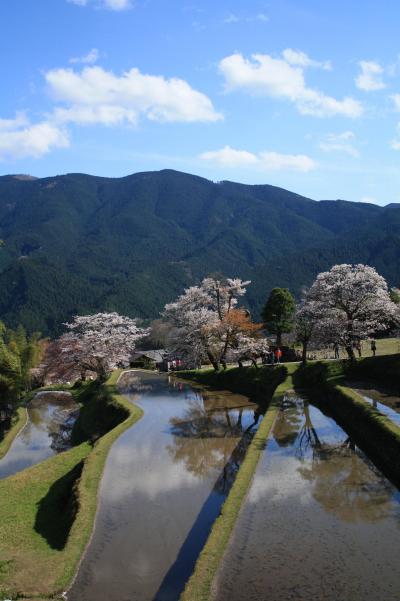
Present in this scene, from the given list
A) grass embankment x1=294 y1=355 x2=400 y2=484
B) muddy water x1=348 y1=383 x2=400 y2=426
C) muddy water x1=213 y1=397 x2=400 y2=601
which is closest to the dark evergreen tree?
grass embankment x1=294 y1=355 x2=400 y2=484

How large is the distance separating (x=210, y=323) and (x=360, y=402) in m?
23.0

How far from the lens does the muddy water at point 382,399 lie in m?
22.8

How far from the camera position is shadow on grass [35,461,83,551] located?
16.5m

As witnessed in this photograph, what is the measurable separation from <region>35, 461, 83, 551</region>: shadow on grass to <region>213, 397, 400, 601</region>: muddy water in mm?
6391

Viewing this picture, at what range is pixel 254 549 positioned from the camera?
13.4 meters

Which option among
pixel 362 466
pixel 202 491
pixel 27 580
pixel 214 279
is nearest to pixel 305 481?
pixel 362 466

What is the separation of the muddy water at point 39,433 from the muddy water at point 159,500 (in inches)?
326

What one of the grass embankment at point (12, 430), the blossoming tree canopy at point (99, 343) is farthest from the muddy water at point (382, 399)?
the blossoming tree canopy at point (99, 343)

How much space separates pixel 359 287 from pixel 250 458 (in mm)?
19206

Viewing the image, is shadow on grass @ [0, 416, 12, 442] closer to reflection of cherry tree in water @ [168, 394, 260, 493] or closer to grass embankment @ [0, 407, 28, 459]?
grass embankment @ [0, 407, 28, 459]

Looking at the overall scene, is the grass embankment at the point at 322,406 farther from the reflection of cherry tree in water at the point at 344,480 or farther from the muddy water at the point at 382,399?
the reflection of cherry tree in water at the point at 344,480

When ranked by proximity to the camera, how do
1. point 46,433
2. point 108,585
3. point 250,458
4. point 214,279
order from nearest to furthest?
point 108,585, point 250,458, point 46,433, point 214,279

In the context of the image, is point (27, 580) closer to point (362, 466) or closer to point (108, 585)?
point (108, 585)

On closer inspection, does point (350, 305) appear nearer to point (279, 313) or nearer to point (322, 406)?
point (322, 406)
